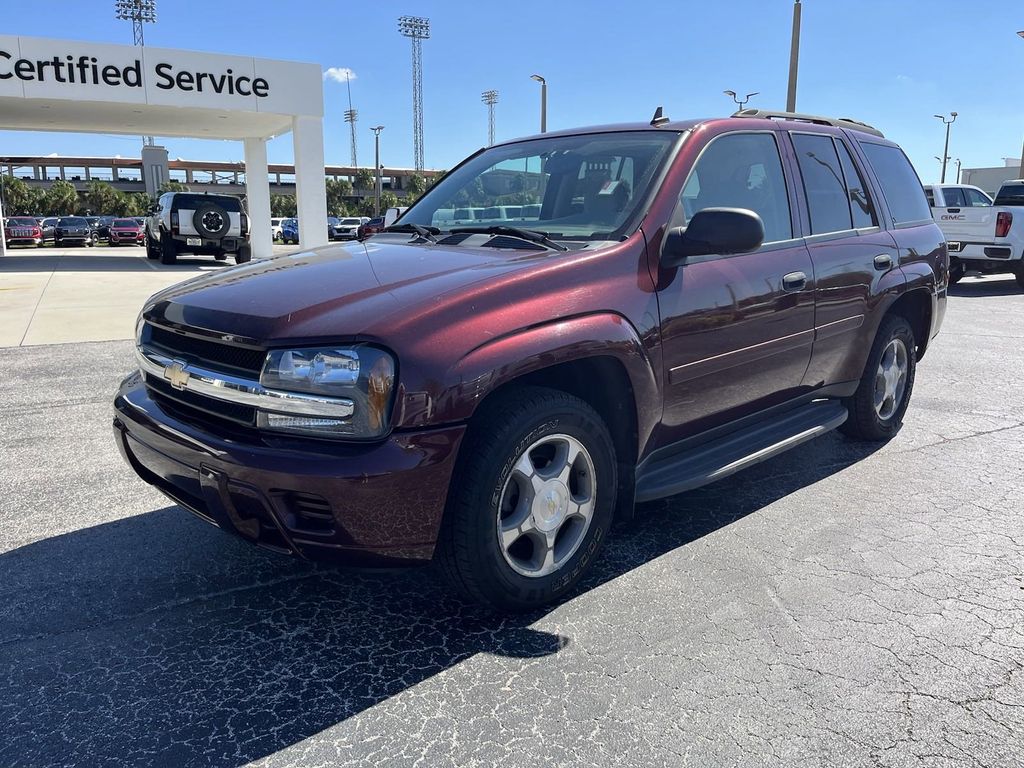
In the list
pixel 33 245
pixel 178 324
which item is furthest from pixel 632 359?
pixel 33 245

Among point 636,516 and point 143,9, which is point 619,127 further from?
point 143,9

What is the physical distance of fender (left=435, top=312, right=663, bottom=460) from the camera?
7.85 feet

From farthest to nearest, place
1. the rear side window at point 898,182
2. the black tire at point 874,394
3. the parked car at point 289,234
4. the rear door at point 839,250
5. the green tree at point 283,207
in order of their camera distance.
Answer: the green tree at point 283,207 → the parked car at point 289,234 → the rear side window at point 898,182 → the black tire at point 874,394 → the rear door at point 839,250

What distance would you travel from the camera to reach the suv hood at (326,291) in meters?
2.43

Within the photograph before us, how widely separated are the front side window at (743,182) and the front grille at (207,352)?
1.85 m

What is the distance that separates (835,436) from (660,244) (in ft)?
8.64

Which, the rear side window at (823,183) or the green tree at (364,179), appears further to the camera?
the green tree at (364,179)

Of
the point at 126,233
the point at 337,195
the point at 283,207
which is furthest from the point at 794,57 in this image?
the point at 337,195

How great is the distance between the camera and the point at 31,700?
7.70ft

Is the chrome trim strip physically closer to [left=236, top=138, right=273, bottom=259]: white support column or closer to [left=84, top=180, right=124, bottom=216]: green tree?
[left=236, top=138, right=273, bottom=259]: white support column

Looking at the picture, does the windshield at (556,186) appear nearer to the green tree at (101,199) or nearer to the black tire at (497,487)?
the black tire at (497,487)

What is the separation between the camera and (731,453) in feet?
11.4

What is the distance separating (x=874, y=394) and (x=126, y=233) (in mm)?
36389

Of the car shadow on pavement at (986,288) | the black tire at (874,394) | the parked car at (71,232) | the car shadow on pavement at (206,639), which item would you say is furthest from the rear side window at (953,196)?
the parked car at (71,232)
